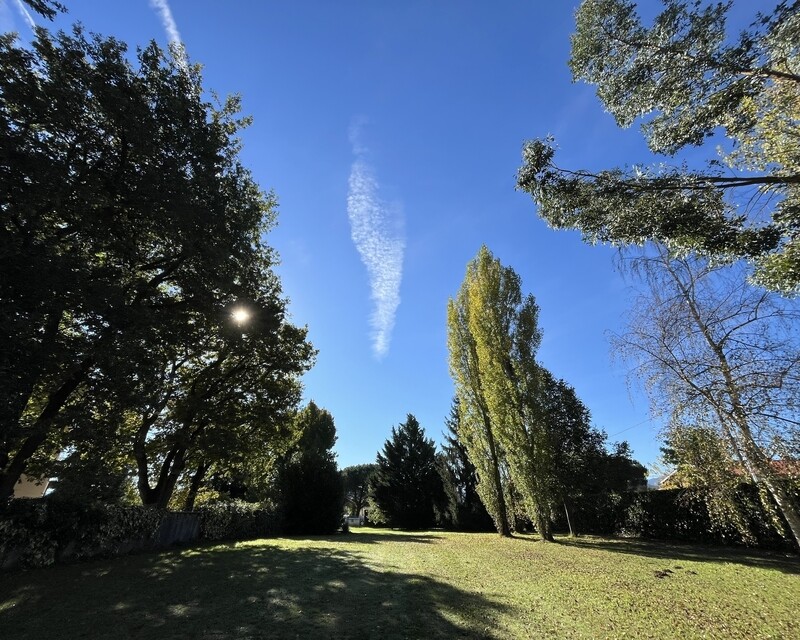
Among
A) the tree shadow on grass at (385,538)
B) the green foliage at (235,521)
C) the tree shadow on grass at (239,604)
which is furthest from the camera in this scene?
the green foliage at (235,521)

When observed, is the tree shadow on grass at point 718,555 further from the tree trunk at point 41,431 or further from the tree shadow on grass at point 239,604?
the tree trunk at point 41,431

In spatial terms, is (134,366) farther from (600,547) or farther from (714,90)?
(600,547)

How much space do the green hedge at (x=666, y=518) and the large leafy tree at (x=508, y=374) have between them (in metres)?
4.38

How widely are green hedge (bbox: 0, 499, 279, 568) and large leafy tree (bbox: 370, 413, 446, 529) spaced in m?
16.8

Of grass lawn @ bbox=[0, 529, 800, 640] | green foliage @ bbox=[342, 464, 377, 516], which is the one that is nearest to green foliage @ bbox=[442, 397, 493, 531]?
grass lawn @ bbox=[0, 529, 800, 640]

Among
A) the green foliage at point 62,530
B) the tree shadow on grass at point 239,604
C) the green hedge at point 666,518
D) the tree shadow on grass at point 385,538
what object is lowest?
the tree shadow on grass at point 239,604

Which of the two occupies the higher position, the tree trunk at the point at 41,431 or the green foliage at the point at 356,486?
the green foliage at the point at 356,486

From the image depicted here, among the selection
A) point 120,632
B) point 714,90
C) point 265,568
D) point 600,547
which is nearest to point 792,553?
point 600,547

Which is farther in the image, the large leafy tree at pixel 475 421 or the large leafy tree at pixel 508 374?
the large leafy tree at pixel 475 421

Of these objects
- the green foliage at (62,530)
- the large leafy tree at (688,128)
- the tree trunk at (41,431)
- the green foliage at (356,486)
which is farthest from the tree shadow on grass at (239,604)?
the green foliage at (356,486)

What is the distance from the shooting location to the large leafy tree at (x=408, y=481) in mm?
30391

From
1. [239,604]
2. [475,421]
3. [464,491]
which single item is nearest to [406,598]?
[239,604]

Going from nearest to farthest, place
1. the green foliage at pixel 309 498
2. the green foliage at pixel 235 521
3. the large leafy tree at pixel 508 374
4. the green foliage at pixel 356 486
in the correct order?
1. the large leafy tree at pixel 508 374
2. the green foliage at pixel 235 521
3. the green foliage at pixel 309 498
4. the green foliage at pixel 356 486

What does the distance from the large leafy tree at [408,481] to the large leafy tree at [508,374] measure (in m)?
12.5
